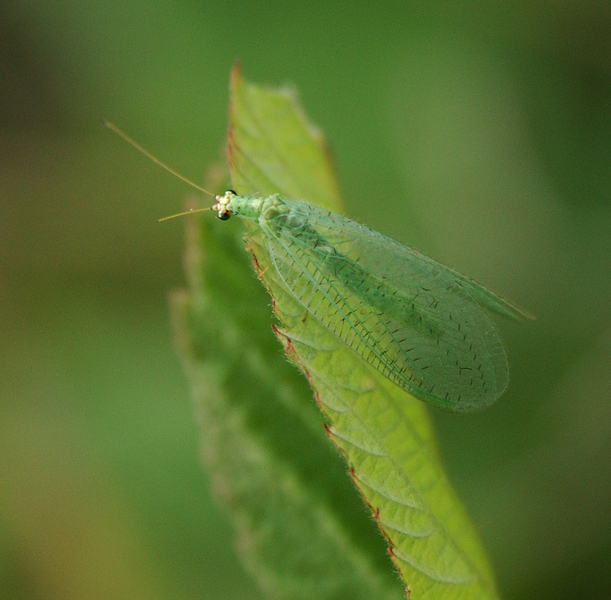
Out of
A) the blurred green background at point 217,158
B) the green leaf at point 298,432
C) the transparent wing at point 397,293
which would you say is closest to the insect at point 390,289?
the transparent wing at point 397,293

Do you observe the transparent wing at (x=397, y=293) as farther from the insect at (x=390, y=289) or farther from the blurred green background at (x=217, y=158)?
the blurred green background at (x=217, y=158)

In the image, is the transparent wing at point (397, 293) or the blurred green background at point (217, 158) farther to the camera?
the blurred green background at point (217, 158)

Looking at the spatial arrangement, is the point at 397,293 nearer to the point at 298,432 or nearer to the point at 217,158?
the point at 298,432

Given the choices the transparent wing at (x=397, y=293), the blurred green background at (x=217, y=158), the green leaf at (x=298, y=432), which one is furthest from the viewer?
the blurred green background at (x=217, y=158)

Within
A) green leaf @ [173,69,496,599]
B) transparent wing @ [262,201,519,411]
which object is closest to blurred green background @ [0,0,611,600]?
transparent wing @ [262,201,519,411]

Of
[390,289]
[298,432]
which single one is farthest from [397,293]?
[298,432]

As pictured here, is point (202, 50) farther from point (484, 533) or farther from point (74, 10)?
point (484, 533)

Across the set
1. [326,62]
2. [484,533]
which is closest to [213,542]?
[484,533]
